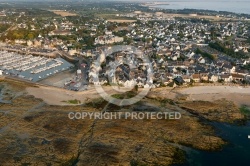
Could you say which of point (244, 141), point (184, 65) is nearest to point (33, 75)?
point (184, 65)

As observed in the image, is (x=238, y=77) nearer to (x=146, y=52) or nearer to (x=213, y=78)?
(x=213, y=78)

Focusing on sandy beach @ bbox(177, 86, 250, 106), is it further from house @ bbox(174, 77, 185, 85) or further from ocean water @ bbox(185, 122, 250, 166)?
ocean water @ bbox(185, 122, 250, 166)

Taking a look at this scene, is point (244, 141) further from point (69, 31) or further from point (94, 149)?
point (69, 31)

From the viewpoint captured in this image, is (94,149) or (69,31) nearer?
(94,149)

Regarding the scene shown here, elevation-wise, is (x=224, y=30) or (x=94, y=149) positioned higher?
(x=224, y=30)

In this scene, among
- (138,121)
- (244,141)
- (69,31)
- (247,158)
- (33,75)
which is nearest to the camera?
(247,158)

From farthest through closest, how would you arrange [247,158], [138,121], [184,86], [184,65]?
[184,65] < [184,86] < [138,121] < [247,158]

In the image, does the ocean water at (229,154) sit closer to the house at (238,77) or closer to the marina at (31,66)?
the house at (238,77)

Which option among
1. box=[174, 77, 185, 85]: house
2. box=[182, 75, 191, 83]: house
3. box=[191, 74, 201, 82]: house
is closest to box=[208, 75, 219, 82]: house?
box=[191, 74, 201, 82]: house

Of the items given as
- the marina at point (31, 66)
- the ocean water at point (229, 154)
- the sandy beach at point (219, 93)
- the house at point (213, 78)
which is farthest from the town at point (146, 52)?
the ocean water at point (229, 154)
